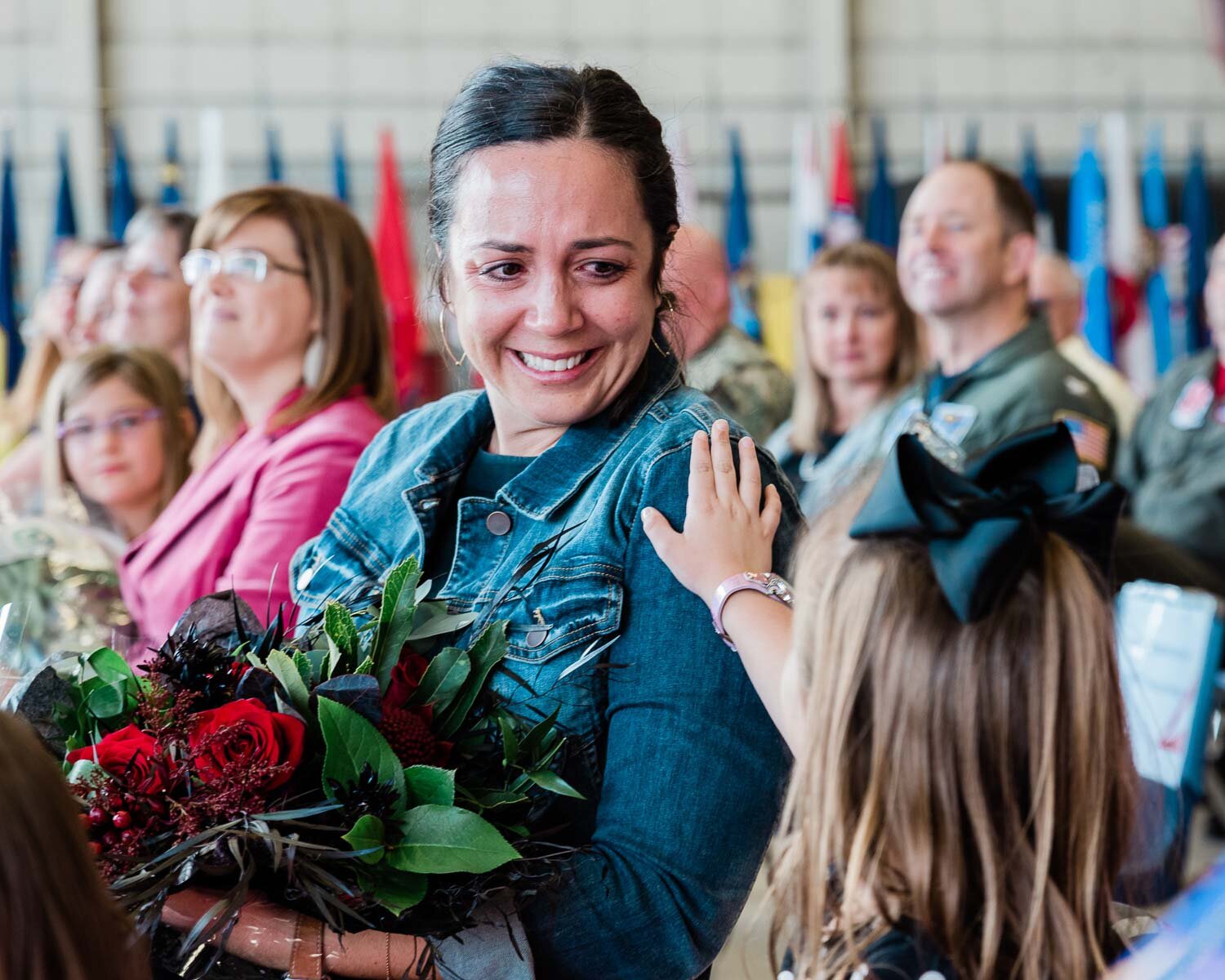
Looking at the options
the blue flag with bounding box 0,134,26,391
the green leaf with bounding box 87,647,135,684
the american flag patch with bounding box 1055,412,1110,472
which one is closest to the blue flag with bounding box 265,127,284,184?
the blue flag with bounding box 0,134,26,391

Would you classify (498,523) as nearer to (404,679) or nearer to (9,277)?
(404,679)

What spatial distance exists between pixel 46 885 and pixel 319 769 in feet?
1.26

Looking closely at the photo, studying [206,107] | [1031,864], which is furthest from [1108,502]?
[206,107]

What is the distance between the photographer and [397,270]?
8109 mm

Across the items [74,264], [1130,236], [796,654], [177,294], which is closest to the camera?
[796,654]

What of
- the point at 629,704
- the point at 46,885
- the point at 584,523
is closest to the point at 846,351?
the point at 584,523

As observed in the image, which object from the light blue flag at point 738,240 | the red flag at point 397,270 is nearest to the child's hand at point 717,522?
the red flag at point 397,270

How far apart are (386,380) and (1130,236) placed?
6.79m

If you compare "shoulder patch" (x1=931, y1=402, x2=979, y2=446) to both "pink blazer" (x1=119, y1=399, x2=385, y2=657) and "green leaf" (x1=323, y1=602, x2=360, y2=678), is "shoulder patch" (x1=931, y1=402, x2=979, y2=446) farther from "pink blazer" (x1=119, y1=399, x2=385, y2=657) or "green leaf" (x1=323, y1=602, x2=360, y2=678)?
"green leaf" (x1=323, y1=602, x2=360, y2=678)

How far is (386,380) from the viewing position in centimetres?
281

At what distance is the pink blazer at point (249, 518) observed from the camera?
239 centimetres

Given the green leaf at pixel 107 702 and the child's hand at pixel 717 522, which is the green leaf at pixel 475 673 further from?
the green leaf at pixel 107 702

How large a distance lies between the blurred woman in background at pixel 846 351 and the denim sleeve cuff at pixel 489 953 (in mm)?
3074

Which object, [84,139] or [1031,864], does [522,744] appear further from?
[84,139]
